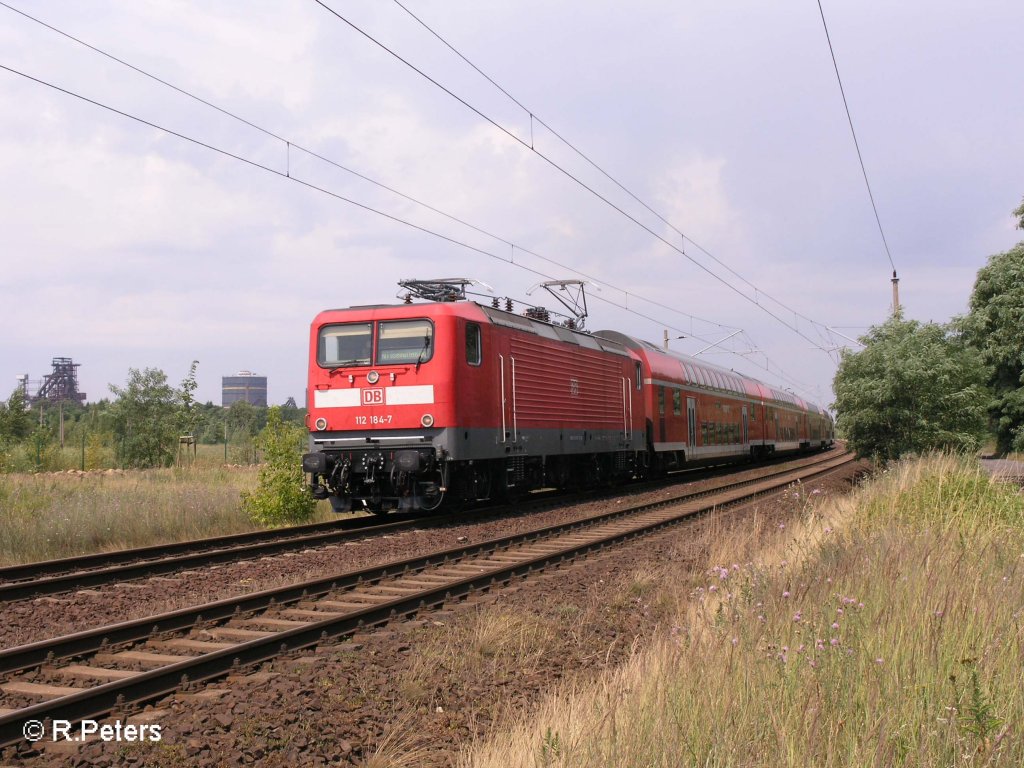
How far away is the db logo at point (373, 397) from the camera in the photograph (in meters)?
14.0

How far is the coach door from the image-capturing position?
87.0ft

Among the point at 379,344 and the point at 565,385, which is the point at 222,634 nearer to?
the point at 379,344

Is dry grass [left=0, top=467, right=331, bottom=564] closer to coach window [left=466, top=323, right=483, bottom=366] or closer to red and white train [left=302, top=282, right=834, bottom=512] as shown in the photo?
red and white train [left=302, top=282, right=834, bottom=512]

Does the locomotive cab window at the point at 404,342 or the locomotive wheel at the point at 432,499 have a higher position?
the locomotive cab window at the point at 404,342

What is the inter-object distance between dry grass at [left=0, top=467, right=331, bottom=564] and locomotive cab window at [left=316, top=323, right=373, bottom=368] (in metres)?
3.03

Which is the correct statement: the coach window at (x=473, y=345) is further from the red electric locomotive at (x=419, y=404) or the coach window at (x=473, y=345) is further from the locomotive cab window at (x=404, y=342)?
the locomotive cab window at (x=404, y=342)

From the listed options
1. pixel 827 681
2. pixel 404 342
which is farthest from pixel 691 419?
pixel 827 681

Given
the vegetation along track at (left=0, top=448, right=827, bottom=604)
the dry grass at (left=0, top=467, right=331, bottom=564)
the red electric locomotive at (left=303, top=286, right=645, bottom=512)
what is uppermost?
the red electric locomotive at (left=303, top=286, right=645, bottom=512)

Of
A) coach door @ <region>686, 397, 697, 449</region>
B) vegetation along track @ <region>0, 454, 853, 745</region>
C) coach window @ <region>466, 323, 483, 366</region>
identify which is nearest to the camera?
vegetation along track @ <region>0, 454, 853, 745</region>

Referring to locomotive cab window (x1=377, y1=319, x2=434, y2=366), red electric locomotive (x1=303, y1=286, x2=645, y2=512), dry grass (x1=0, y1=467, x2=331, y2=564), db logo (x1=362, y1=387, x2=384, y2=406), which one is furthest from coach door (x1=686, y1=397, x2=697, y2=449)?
db logo (x1=362, y1=387, x2=384, y2=406)

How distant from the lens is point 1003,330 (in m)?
18.6

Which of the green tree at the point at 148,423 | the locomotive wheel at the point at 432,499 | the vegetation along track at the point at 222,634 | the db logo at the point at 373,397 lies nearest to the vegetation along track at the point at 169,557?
the locomotive wheel at the point at 432,499

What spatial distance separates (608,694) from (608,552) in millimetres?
7020

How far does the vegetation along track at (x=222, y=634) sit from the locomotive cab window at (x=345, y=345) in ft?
15.3
